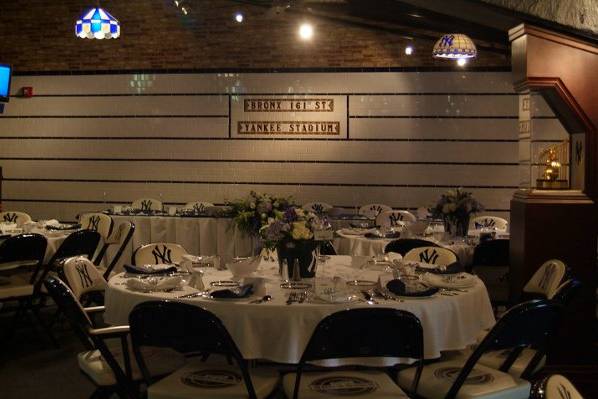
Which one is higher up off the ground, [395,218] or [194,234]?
[395,218]

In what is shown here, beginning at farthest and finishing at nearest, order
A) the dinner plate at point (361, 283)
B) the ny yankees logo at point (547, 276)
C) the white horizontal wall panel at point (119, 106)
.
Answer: the white horizontal wall panel at point (119, 106)
the ny yankees logo at point (547, 276)
the dinner plate at point (361, 283)

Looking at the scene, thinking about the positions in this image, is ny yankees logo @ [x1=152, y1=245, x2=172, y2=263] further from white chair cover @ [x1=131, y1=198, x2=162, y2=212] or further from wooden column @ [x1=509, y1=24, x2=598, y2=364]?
white chair cover @ [x1=131, y1=198, x2=162, y2=212]

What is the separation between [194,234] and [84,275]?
406cm

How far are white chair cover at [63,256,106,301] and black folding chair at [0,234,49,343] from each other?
1.53 meters

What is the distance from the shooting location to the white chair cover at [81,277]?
455 centimetres

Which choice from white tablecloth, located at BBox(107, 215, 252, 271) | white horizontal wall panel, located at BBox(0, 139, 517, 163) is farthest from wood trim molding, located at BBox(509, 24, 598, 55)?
white horizontal wall panel, located at BBox(0, 139, 517, 163)

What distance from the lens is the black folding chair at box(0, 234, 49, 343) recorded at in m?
6.00

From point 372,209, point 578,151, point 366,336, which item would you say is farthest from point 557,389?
point 372,209

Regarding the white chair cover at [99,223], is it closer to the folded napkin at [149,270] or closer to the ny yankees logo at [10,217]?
the ny yankees logo at [10,217]

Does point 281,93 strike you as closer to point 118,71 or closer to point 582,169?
point 118,71

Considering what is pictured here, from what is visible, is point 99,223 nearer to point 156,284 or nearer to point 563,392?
point 156,284

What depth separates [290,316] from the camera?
354cm

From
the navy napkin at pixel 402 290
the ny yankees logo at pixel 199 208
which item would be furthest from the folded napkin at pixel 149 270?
the ny yankees logo at pixel 199 208

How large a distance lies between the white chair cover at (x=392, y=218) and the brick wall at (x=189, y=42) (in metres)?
2.58
